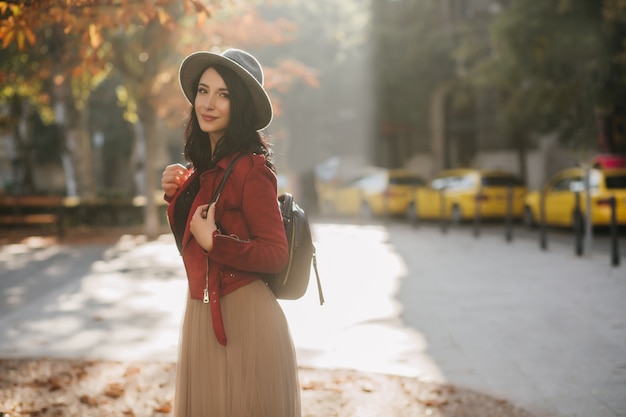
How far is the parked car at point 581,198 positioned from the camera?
1722 centimetres

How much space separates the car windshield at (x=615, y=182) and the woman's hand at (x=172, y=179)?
15.6 metres

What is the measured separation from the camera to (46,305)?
9422mm

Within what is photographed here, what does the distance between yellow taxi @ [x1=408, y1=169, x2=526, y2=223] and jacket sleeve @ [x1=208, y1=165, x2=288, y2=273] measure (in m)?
18.9

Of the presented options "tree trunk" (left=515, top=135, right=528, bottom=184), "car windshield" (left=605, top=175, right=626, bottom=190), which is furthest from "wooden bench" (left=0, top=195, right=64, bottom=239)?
"tree trunk" (left=515, top=135, right=528, bottom=184)

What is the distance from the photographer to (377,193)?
2534 cm

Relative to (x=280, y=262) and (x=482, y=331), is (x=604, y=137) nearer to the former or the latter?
(x=482, y=331)

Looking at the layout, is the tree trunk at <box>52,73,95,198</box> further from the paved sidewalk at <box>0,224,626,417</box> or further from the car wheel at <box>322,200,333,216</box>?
the paved sidewalk at <box>0,224,626,417</box>

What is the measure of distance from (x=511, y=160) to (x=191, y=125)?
32.5m

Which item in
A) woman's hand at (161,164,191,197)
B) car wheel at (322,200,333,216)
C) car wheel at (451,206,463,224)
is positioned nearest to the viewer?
woman's hand at (161,164,191,197)

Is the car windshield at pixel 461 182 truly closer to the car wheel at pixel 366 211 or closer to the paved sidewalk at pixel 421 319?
the car wheel at pixel 366 211

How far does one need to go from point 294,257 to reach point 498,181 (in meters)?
20.4

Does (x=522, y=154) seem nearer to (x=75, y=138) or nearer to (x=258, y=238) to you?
(x=75, y=138)

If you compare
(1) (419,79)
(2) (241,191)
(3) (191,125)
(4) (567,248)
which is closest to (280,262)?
(2) (241,191)

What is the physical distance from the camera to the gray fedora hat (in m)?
2.95
